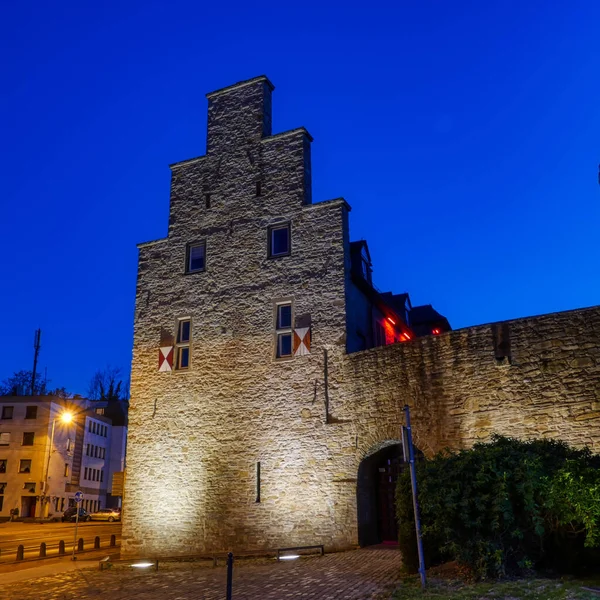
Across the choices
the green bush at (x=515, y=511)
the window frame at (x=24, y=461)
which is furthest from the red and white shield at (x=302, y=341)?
the window frame at (x=24, y=461)

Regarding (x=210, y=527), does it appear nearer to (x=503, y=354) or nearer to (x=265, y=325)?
(x=265, y=325)

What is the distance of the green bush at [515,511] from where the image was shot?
8977 millimetres

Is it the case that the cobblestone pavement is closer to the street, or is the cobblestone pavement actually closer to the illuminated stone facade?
the illuminated stone facade

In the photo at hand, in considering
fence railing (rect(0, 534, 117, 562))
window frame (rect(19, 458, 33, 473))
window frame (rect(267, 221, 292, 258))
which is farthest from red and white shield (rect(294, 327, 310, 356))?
window frame (rect(19, 458, 33, 473))

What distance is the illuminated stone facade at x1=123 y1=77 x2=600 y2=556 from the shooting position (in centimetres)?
1376

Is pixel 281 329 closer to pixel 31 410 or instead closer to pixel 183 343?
pixel 183 343

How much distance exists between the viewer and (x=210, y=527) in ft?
59.1

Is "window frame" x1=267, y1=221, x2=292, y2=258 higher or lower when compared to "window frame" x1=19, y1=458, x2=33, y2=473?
higher

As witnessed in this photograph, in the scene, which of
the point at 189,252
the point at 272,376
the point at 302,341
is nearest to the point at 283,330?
the point at 302,341

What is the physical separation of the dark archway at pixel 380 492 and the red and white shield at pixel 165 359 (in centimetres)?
717

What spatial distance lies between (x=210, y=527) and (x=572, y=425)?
1039 cm

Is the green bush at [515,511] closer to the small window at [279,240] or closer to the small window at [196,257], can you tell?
the small window at [279,240]

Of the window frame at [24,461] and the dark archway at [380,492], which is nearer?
the dark archway at [380,492]

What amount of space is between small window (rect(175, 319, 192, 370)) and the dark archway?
6.66m
